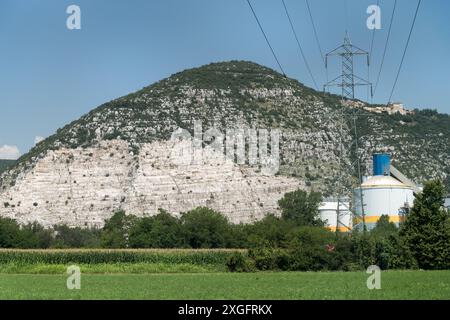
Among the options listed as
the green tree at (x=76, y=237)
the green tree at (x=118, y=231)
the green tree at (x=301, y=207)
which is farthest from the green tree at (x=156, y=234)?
the green tree at (x=301, y=207)

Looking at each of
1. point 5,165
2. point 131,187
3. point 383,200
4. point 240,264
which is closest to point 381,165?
point 383,200

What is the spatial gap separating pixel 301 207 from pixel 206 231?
25145 mm

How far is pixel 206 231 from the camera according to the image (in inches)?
3873

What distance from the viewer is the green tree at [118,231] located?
98500 millimetres

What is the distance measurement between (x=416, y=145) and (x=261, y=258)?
100 metres

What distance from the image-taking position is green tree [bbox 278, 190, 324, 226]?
114762 mm

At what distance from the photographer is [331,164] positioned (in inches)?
5581

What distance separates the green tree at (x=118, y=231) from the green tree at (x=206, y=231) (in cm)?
865

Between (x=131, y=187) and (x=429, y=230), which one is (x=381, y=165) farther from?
(x=131, y=187)

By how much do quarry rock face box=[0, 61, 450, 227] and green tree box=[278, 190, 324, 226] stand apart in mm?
5982

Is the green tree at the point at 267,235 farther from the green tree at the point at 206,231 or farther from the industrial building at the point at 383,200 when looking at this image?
the industrial building at the point at 383,200

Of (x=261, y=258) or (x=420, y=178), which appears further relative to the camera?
(x=420, y=178)
